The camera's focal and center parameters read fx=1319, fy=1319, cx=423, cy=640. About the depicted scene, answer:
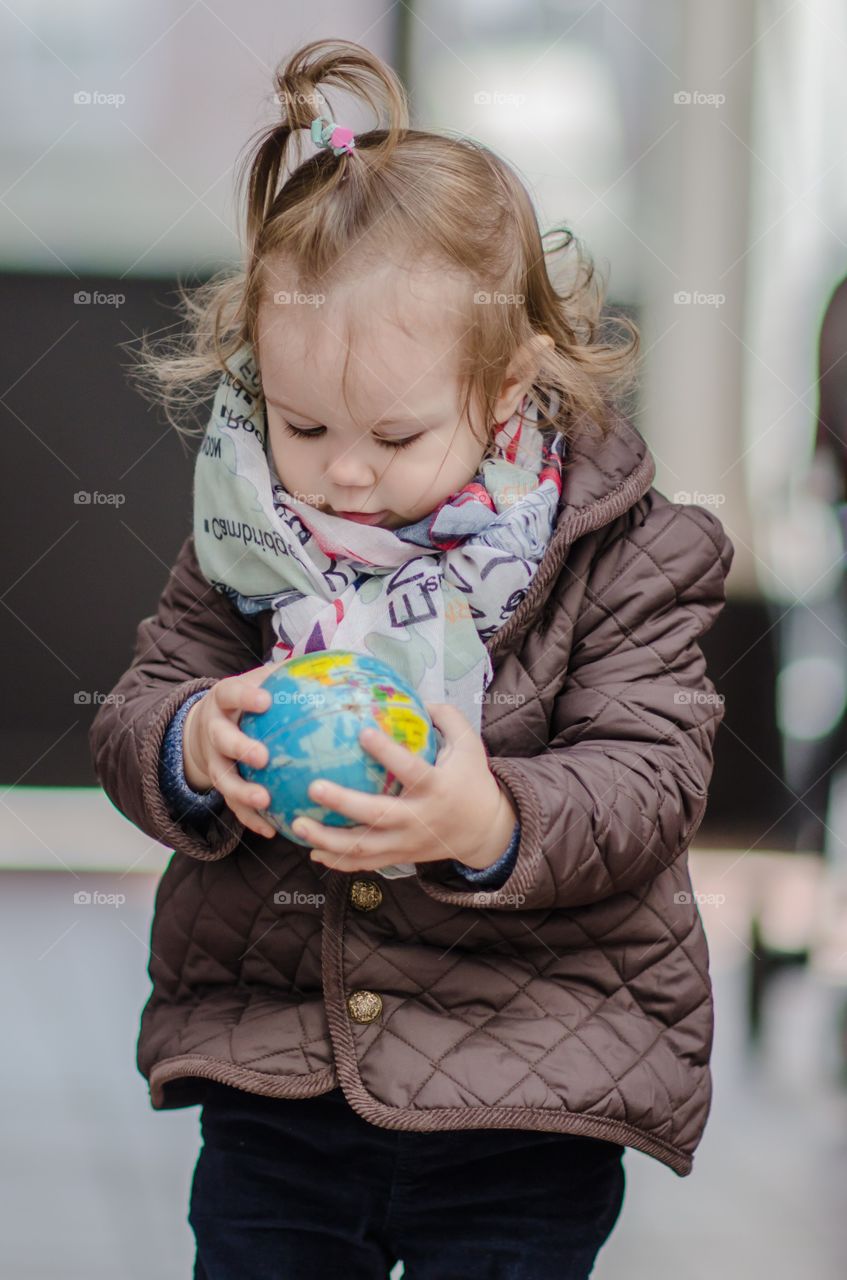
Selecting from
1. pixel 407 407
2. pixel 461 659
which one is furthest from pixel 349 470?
pixel 461 659

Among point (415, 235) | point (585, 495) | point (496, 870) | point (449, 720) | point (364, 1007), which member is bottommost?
point (364, 1007)

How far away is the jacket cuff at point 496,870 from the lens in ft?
3.09

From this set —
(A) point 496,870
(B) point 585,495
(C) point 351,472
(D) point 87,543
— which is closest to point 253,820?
(A) point 496,870

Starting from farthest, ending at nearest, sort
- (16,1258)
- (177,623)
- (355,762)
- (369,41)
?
(369,41) → (16,1258) → (177,623) → (355,762)

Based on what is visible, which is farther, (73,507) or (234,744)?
(73,507)

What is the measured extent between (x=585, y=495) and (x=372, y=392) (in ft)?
0.67

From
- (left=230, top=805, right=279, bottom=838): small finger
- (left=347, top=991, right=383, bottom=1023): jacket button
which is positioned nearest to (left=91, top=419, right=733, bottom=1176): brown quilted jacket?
(left=347, top=991, right=383, bottom=1023): jacket button

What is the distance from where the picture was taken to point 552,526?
1079 mm

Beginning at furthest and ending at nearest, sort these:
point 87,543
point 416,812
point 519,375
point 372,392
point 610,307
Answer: point 87,543 < point 610,307 < point 519,375 < point 372,392 < point 416,812

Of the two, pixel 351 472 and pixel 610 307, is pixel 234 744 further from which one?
pixel 610 307

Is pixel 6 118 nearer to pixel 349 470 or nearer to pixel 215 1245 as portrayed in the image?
pixel 349 470

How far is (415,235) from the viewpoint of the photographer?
1016 mm

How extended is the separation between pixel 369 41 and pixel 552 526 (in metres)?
1.10

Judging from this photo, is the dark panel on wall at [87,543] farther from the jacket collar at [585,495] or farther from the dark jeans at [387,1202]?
the dark jeans at [387,1202]
